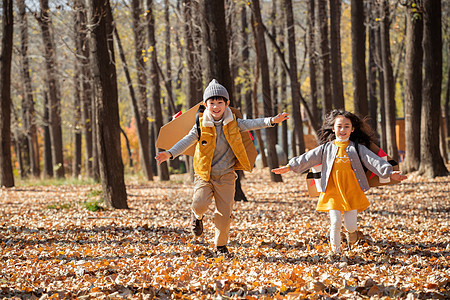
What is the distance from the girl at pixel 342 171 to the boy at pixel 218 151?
582 mm

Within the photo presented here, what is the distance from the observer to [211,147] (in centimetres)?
626

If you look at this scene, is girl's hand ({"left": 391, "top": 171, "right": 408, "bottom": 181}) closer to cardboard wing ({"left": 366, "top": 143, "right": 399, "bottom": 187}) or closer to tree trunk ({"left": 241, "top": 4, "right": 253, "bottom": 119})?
cardboard wing ({"left": 366, "top": 143, "right": 399, "bottom": 187})

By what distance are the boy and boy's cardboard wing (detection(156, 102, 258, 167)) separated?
284mm

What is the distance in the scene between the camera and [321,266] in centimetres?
554

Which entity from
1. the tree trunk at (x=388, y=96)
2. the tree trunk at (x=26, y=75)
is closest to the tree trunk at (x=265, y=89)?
the tree trunk at (x=388, y=96)

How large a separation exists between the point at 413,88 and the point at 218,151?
1070 cm

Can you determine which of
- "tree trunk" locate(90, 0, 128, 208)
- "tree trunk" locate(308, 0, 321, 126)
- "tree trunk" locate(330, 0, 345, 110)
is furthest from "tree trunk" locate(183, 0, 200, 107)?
"tree trunk" locate(90, 0, 128, 208)

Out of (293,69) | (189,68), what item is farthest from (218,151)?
(293,69)

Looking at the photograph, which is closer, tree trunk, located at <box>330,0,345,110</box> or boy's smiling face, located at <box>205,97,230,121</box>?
boy's smiling face, located at <box>205,97,230,121</box>

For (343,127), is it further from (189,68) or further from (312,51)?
(312,51)

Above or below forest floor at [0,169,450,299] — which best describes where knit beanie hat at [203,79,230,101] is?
above

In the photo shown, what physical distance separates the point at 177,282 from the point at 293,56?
1525 cm

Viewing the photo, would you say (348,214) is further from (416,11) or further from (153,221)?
(416,11)

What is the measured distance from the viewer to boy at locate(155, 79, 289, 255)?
20.5ft
